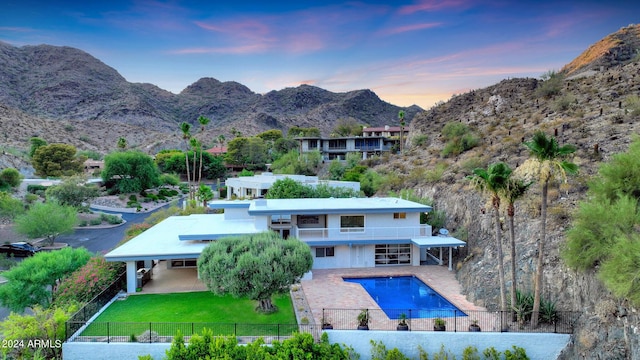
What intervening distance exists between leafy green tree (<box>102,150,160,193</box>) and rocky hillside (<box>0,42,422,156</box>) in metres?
45.5

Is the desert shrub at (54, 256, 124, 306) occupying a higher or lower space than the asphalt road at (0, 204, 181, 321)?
higher

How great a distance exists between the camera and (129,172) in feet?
210

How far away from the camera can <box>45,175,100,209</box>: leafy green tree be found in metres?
47.6

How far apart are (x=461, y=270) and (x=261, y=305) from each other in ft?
40.2

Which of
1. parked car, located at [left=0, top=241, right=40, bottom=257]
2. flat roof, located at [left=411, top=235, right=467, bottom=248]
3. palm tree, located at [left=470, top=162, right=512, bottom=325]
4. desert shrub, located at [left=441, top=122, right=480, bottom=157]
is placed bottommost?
parked car, located at [left=0, top=241, right=40, bottom=257]

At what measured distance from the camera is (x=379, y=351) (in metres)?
14.5

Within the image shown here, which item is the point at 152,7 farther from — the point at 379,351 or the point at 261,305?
the point at 379,351

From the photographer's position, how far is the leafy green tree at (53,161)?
2721 inches

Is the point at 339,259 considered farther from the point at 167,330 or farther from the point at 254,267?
the point at 167,330

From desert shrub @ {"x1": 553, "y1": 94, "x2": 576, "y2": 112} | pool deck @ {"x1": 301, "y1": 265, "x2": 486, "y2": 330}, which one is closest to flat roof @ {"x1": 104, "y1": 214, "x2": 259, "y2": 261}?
pool deck @ {"x1": 301, "y1": 265, "x2": 486, "y2": 330}

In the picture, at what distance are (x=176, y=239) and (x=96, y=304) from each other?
21.1ft

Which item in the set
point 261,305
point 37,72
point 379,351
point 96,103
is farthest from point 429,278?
point 37,72

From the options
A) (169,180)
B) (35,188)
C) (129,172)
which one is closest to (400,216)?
(129,172)

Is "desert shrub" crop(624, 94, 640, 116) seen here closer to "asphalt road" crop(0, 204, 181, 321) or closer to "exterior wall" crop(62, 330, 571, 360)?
"exterior wall" crop(62, 330, 571, 360)
